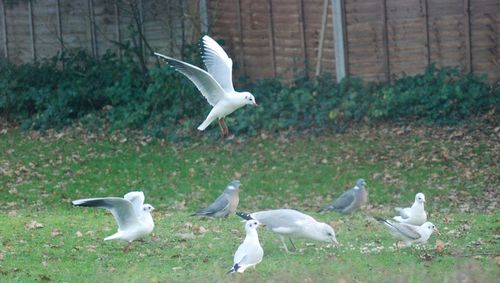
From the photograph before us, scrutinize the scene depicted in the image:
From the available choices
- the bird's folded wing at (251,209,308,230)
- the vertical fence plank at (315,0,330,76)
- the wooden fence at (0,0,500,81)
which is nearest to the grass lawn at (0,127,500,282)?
the bird's folded wing at (251,209,308,230)

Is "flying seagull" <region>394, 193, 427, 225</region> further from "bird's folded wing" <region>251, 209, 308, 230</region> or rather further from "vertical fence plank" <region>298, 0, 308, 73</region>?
"vertical fence plank" <region>298, 0, 308, 73</region>

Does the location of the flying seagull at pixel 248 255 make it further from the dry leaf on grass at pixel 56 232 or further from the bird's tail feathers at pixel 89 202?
the dry leaf on grass at pixel 56 232

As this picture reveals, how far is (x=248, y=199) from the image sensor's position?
1716 cm

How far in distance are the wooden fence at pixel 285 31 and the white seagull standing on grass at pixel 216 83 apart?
7.41 metres

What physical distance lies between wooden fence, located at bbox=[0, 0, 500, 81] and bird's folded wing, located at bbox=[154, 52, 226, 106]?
7.85m

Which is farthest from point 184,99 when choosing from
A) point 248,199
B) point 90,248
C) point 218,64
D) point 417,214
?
point 90,248

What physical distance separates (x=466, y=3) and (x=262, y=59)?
4.77 meters

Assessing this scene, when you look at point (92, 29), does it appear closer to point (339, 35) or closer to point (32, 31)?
point (32, 31)

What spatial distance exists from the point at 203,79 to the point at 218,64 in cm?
86

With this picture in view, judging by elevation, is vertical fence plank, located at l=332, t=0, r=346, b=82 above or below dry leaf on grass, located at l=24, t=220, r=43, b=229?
above

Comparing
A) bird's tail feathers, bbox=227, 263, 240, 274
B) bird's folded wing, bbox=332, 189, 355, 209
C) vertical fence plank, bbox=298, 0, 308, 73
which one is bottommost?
bird's folded wing, bbox=332, 189, 355, 209

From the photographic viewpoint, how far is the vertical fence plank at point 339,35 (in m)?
21.8

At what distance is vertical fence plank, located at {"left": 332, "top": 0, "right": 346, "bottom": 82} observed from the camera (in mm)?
21828

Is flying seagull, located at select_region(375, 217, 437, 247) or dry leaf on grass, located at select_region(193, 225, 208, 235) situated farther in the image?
dry leaf on grass, located at select_region(193, 225, 208, 235)
